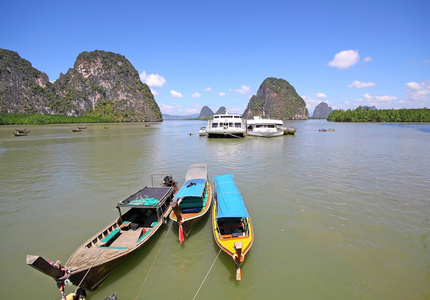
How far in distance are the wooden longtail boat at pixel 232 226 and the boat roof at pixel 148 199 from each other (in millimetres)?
3224

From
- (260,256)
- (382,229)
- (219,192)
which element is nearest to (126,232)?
(219,192)

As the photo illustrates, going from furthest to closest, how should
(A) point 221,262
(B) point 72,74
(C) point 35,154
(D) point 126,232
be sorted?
(B) point 72,74
(C) point 35,154
(D) point 126,232
(A) point 221,262

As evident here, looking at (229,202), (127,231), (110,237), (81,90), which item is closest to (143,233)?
(127,231)

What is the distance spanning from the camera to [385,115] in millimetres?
126375

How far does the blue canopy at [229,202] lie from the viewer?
8971mm

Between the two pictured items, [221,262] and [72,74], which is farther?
[72,74]

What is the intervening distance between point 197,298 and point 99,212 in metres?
8.97

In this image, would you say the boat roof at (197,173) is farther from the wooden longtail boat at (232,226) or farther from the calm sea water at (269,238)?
the calm sea water at (269,238)

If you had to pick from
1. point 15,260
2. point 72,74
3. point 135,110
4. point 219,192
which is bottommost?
point 15,260

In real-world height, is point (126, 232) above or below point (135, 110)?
below

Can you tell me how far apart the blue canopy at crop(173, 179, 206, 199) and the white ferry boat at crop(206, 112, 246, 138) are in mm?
36606

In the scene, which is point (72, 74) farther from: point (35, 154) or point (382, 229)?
point (382, 229)

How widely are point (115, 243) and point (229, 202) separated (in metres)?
5.49

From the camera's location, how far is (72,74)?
577ft
